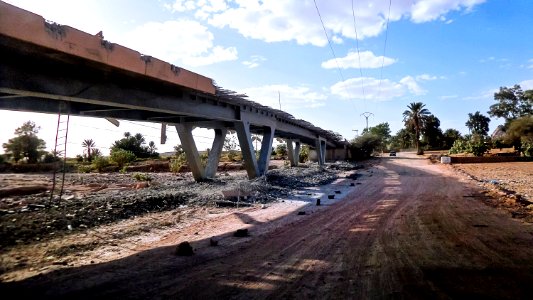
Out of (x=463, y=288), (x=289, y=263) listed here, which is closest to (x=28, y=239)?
(x=289, y=263)

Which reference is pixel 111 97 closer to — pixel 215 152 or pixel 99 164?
pixel 215 152

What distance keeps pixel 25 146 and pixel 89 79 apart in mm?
37423

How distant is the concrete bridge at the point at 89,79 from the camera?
7.02 meters

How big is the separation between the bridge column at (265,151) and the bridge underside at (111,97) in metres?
0.08

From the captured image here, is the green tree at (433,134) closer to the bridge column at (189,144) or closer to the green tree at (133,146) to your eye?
the green tree at (133,146)

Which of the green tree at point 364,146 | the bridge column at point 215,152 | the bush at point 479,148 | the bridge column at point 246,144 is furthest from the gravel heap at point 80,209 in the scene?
the green tree at point 364,146

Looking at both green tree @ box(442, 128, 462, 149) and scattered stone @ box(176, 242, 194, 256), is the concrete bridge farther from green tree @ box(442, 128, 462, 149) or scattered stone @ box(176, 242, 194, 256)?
green tree @ box(442, 128, 462, 149)

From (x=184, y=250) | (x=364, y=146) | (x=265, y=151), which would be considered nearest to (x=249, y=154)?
(x=265, y=151)

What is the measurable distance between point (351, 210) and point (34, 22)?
9.35m

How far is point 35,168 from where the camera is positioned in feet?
104

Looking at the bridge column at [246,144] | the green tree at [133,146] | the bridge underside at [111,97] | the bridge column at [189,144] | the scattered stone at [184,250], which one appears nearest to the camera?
the scattered stone at [184,250]

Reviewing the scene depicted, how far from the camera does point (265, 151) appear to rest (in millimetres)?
22969

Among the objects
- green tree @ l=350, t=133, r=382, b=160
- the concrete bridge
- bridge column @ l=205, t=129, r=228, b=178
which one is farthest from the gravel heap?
green tree @ l=350, t=133, r=382, b=160

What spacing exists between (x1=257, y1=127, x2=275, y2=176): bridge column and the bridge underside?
3.1 inches
